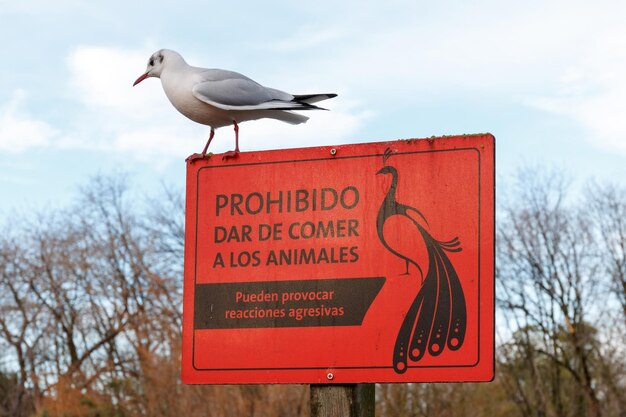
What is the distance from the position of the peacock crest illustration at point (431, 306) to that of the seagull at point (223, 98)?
988 millimetres

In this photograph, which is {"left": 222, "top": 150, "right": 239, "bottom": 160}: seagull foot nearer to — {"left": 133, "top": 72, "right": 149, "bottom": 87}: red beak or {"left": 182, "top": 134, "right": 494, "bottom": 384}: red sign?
{"left": 182, "top": 134, "right": 494, "bottom": 384}: red sign

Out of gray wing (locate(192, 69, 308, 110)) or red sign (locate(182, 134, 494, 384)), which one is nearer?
red sign (locate(182, 134, 494, 384))

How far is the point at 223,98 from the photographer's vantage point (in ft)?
16.8

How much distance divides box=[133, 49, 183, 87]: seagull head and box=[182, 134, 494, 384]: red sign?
2.75 ft

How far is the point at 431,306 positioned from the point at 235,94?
153 cm

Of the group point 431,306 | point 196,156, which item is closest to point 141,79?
point 196,156

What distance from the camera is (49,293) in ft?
114

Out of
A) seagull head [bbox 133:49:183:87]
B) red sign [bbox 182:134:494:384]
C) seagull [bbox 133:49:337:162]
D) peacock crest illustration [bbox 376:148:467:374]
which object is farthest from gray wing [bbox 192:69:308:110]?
peacock crest illustration [bbox 376:148:467:374]

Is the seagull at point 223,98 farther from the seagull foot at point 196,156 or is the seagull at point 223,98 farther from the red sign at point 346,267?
the red sign at point 346,267

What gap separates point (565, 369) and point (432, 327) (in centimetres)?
2966

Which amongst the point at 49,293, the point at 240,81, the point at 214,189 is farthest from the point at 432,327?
the point at 49,293

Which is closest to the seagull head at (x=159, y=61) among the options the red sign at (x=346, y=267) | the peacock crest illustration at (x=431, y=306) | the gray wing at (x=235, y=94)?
the gray wing at (x=235, y=94)

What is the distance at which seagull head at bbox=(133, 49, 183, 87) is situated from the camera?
5371mm

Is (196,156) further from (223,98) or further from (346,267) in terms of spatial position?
(346,267)
